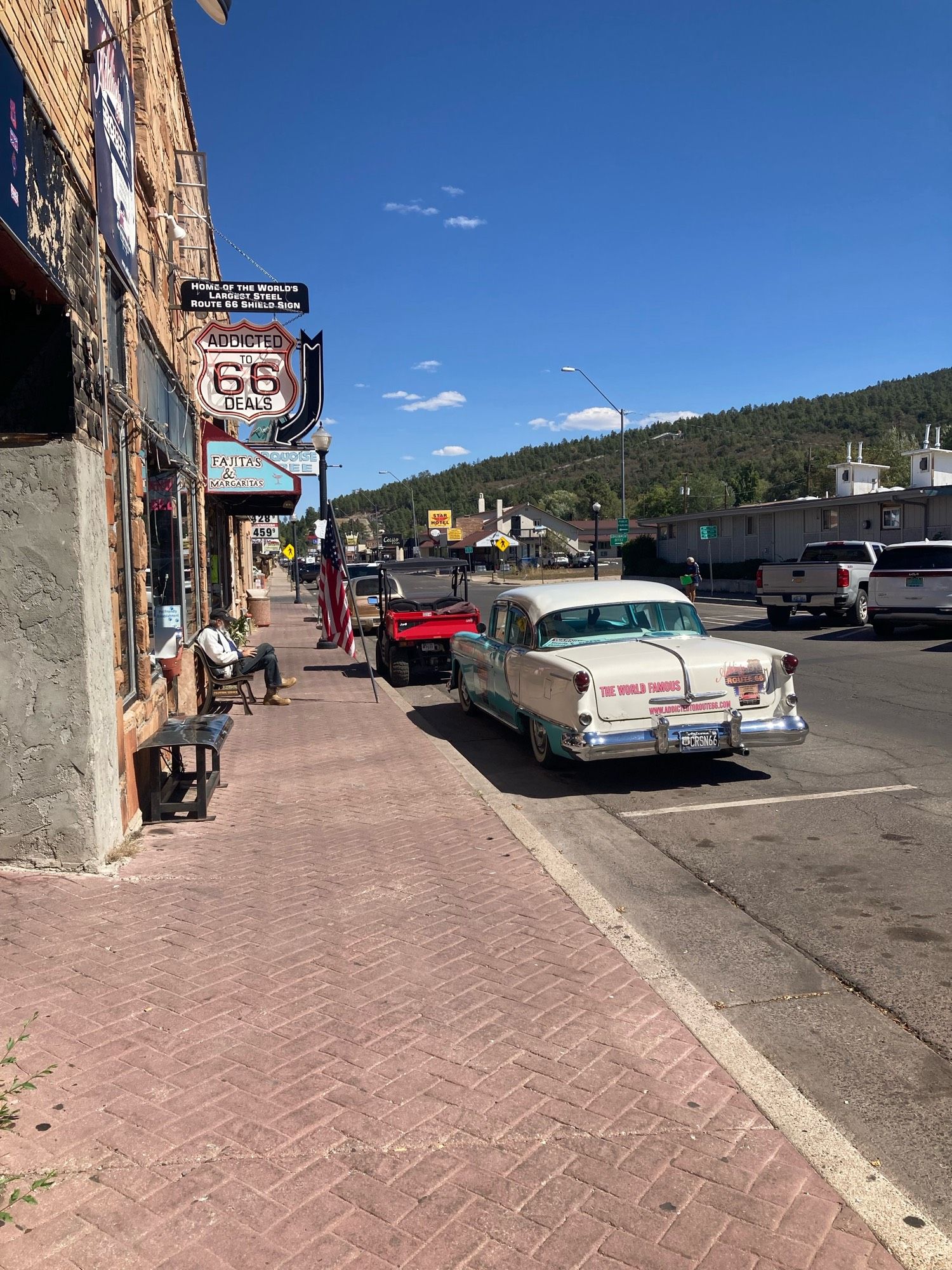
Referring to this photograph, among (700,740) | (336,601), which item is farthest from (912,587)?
(700,740)

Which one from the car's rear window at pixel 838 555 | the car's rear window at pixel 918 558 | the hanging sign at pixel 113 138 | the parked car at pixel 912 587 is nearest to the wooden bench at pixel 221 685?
the hanging sign at pixel 113 138

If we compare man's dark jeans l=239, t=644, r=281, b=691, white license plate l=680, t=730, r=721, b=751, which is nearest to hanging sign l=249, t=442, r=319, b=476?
man's dark jeans l=239, t=644, r=281, b=691

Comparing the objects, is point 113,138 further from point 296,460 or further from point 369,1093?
point 296,460

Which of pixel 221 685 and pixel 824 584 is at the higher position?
pixel 824 584

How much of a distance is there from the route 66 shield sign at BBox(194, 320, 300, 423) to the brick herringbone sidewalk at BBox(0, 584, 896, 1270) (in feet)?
32.8

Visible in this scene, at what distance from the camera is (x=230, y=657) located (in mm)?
12469

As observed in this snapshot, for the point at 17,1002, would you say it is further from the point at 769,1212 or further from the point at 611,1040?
the point at 769,1212

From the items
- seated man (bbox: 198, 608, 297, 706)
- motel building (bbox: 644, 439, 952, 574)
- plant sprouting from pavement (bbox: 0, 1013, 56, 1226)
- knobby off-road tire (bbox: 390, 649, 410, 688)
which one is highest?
motel building (bbox: 644, 439, 952, 574)

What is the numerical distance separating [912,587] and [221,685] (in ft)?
40.7

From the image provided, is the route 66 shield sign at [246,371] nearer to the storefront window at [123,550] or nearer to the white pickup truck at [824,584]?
the storefront window at [123,550]

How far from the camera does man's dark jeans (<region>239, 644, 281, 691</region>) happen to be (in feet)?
44.0

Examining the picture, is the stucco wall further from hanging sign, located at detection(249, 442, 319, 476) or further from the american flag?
hanging sign, located at detection(249, 442, 319, 476)

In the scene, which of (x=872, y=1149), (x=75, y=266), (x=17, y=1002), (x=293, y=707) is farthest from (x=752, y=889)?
(x=293, y=707)

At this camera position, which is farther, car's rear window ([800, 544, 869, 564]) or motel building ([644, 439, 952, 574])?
motel building ([644, 439, 952, 574])
